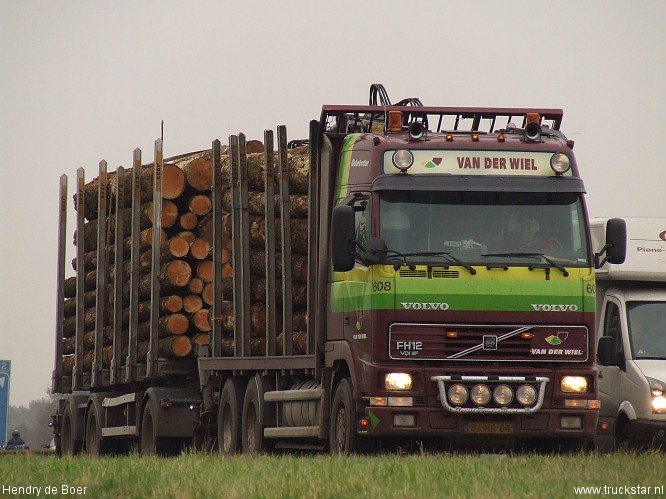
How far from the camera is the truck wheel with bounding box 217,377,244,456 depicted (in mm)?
19359

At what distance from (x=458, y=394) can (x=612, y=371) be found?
3334 millimetres

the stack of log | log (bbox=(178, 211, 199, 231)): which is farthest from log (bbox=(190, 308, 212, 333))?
log (bbox=(178, 211, 199, 231))

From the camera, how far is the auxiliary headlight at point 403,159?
15664mm

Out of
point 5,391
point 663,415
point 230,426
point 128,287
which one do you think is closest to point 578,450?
point 663,415

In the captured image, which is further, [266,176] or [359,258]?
[266,176]

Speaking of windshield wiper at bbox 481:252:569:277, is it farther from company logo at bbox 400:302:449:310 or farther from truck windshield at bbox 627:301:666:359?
truck windshield at bbox 627:301:666:359

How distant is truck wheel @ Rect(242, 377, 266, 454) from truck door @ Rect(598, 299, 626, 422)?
408 centimetres

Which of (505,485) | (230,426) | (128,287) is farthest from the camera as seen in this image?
(128,287)

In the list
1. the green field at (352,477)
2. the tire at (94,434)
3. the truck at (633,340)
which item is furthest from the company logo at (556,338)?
the tire at (94,434)

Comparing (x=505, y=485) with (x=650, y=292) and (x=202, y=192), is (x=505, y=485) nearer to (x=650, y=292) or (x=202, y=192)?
(x=650, y=292)

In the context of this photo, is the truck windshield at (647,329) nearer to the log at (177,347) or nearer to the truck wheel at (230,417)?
the truck wheel at (230,417)

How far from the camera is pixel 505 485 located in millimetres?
11312

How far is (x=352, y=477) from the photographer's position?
469 inches

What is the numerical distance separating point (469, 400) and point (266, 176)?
15.5 ft
